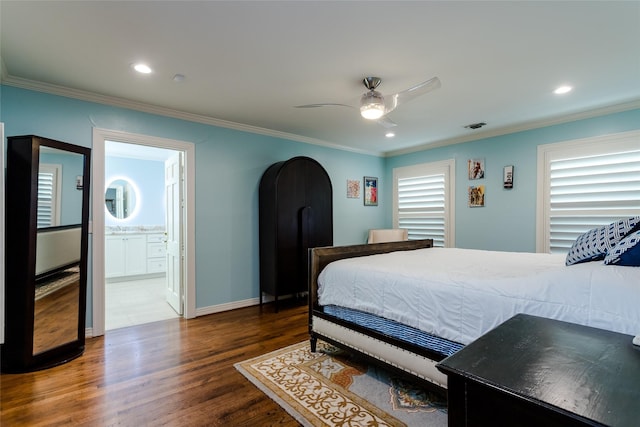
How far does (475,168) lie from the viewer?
4621 mm

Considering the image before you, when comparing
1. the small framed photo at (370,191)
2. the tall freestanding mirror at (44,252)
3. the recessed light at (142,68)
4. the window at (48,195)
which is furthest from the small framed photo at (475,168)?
the window at (48,195)

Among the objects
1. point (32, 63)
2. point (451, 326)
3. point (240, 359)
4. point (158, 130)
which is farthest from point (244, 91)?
point (451, 326)

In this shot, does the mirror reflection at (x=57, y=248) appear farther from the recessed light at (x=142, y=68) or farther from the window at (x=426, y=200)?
the window at (x=426, y=200)

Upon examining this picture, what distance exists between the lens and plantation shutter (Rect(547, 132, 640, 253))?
335cm

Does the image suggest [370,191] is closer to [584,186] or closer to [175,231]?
[584,186]

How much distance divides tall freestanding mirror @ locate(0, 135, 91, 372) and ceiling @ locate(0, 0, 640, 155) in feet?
2.50

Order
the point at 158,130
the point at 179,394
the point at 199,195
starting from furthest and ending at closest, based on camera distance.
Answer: the point at 199,195
the point at 158,130
the point at 179,394

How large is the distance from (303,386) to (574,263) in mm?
1927

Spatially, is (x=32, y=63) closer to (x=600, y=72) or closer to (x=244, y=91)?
(x=244, y=91)

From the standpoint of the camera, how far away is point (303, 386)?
2.16m

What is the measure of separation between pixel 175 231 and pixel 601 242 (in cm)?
408

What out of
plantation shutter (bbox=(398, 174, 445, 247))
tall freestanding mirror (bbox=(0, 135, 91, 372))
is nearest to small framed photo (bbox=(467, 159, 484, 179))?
plantation shutter (bbox=(398, 174, 445, 247))

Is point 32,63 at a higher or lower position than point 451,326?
higher

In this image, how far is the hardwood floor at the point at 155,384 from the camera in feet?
6.08
